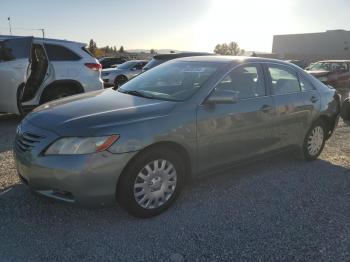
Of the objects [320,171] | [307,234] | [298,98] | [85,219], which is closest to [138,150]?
[85,219]

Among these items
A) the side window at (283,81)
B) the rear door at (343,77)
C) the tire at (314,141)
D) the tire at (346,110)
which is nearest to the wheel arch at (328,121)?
the tire at (314,141)

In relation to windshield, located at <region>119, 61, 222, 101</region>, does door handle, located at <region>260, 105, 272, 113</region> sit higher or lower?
lower

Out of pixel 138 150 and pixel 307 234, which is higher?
pixel 138 150

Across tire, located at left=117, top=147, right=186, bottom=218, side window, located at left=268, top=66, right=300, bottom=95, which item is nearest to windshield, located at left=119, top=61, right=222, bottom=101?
tire, located at left=117, top=147, right=186, bottom=218

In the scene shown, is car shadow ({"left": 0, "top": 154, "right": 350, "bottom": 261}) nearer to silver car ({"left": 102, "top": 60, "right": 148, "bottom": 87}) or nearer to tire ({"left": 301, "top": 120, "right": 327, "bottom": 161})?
tire ({"left": 301, "top": 120, "right": 327, "bottom": 161})

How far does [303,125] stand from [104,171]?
3.08 m

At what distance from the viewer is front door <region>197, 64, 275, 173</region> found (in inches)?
154

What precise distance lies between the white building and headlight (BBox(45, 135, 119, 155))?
60026mm

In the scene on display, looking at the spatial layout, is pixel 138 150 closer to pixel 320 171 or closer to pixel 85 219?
pixel 85 219

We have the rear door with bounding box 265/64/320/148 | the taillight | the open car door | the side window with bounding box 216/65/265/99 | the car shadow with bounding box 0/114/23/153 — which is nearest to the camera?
the side window with bounding box 216/65/265/99

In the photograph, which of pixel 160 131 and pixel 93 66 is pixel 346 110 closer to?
pixel 93 66

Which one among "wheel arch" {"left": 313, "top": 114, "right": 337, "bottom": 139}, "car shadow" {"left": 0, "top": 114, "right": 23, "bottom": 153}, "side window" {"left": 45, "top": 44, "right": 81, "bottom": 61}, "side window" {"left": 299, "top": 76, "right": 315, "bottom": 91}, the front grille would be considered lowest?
"car shadow" {"left": 0, "top": 114, "right": 23, "bottom": 153}

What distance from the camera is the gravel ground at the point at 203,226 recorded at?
314 cm

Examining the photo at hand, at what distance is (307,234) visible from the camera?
3500mm
